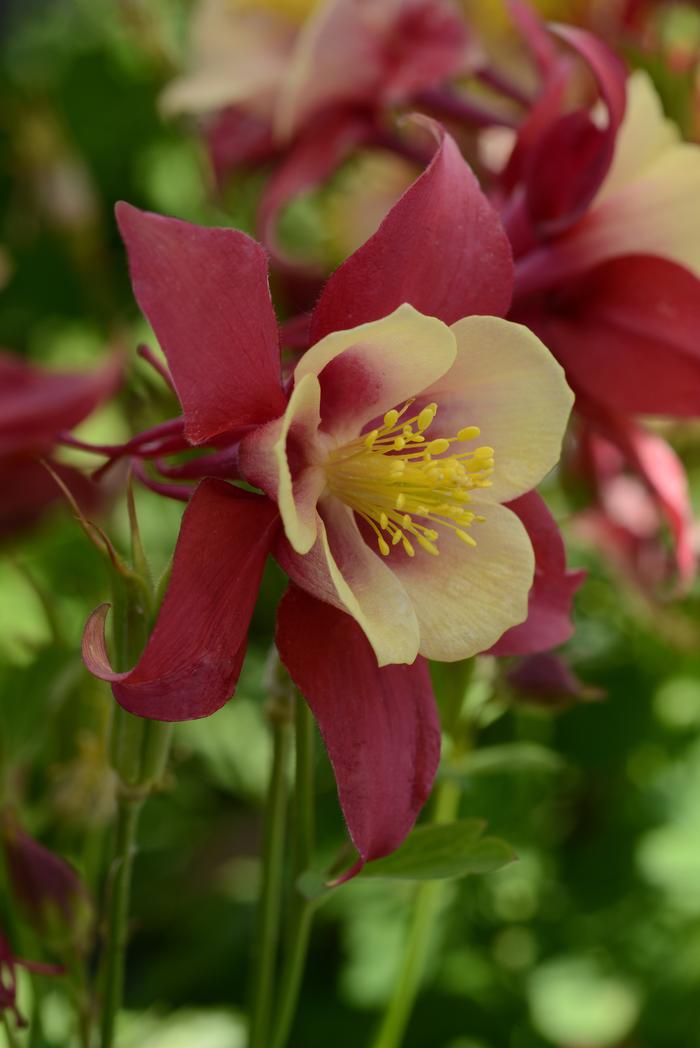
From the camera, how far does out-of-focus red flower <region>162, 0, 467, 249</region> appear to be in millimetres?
625

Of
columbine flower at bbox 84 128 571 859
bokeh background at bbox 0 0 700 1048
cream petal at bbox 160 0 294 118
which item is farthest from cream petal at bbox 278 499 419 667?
cream petal at bbox 160 0 294 118

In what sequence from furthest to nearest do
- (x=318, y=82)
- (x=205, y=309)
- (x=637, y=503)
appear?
1. (x=637, y=503)
2. (x=318, y=82)
3. (x=205, y=309)

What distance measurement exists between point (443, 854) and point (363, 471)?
0.39ft

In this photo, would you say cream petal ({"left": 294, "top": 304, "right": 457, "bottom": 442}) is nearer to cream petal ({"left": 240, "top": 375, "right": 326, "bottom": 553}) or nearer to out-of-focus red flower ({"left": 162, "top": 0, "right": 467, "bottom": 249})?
cream petal ({"left": 240, "top": 375, "right": 326, "bottom": 553})

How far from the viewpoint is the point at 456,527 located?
1.22ft

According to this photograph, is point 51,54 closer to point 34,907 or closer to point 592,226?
point 592,226

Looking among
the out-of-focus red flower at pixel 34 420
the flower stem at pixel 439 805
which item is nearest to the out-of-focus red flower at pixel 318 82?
the out-of-focus red flower at pixel 34 420

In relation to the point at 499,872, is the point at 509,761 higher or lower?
higher

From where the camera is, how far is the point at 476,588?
1.18 feet

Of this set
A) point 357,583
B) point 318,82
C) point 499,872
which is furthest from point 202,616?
point 499,872

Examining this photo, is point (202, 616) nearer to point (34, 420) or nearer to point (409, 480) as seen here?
point (409, 480)

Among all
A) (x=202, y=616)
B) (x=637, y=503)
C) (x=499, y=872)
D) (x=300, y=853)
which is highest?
(x=202, y=616)

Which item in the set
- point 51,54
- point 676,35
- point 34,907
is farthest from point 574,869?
point 51,54

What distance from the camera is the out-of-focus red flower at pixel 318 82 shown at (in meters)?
0.62
